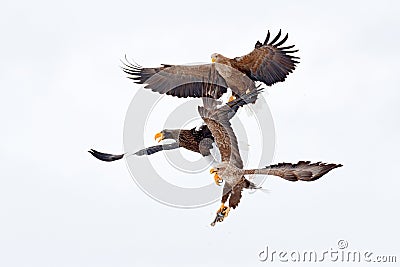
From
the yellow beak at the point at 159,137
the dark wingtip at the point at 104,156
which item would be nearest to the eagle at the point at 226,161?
the yellow beak at the point at 159,137

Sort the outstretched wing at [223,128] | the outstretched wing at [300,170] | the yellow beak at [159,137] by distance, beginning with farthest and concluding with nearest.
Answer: the yellow beak at [159,137] < the outstretched wing at [223,128] < the outstretched wing at [300,170]

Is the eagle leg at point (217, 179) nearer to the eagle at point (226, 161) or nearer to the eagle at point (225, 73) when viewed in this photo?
the eagle at point (226, 161)

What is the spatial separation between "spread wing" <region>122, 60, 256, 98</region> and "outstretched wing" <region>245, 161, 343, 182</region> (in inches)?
103

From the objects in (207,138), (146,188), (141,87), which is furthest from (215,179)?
(141,87)

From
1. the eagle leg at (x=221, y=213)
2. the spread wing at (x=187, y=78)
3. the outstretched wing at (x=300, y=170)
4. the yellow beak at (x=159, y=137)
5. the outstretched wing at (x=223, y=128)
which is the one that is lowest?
the eagle leg at (x=221, y=213)

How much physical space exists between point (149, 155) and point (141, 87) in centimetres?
Answer: 110

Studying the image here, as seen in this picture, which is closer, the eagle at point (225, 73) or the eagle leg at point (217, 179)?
the eagle leg at point (217, 179)

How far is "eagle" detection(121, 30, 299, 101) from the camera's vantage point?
1207cm

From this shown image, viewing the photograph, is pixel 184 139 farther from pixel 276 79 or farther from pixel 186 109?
pixel 276 79

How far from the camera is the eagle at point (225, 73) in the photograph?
12070mm

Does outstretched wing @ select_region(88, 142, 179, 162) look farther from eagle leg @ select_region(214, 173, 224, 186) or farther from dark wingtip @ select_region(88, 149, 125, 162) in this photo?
eagle leg @ select_region(214, 173, 224, 186)

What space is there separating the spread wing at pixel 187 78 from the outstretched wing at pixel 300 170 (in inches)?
103

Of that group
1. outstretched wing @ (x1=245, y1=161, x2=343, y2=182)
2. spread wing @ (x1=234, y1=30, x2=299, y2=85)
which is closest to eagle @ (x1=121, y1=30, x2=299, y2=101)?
spread wing @ (x1=234, y1=30, x2=299, y2=85)

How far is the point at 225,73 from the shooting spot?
476 inches
